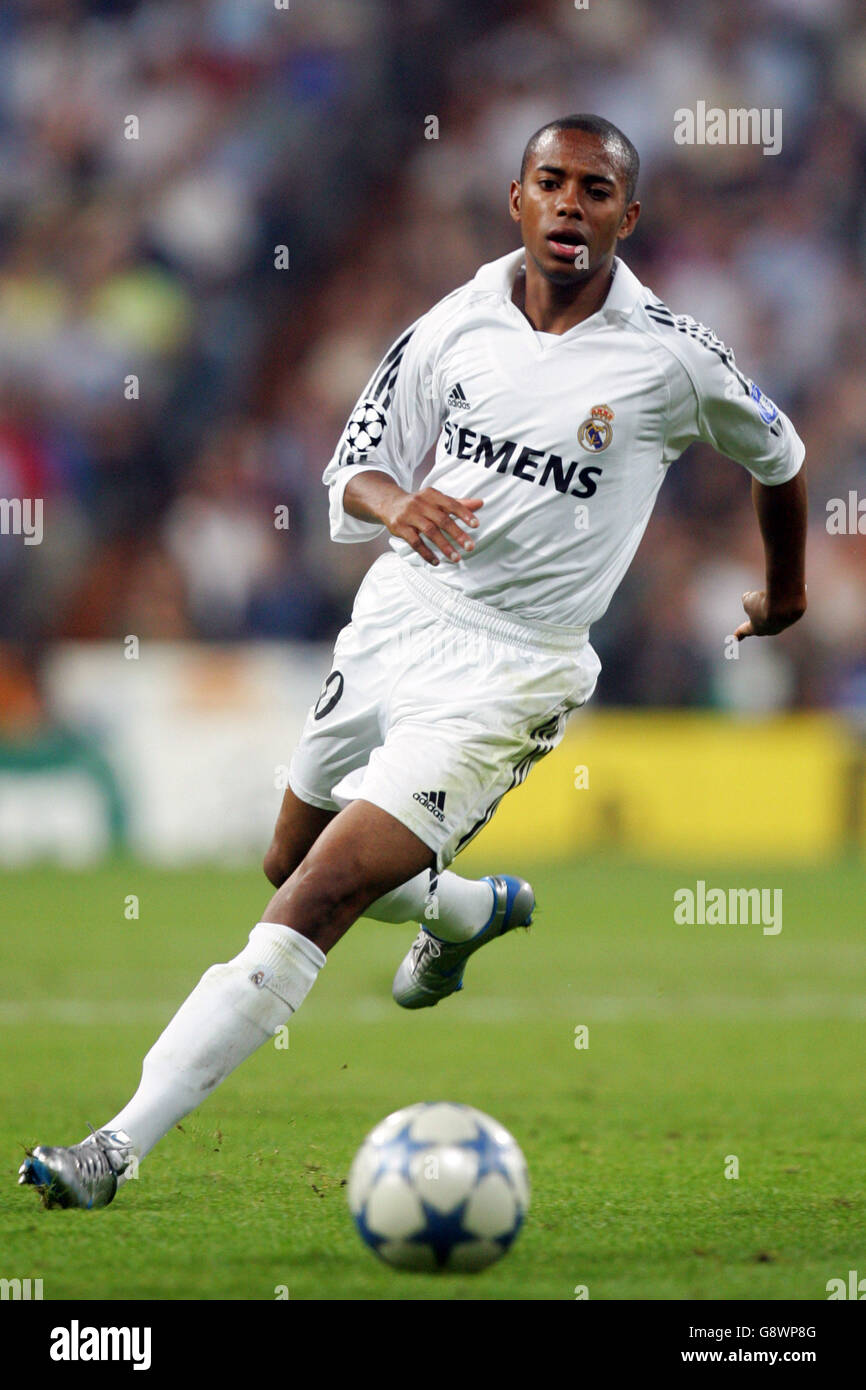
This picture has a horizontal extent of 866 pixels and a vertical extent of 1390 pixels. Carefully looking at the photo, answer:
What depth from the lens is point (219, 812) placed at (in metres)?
13.7

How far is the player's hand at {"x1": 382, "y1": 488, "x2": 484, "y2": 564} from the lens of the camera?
440cm

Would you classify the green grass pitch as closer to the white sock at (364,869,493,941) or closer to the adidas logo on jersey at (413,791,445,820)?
the white sock at (364,869,493,941)

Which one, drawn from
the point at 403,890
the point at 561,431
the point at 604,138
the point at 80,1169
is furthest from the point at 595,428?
the point at 80,1169

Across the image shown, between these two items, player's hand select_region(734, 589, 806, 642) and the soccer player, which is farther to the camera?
player's hand select_region(734, 589, 806, 642)

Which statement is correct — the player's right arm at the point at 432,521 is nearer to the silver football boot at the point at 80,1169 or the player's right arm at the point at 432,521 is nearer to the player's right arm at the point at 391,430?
the player's right arm at the point at 391,430

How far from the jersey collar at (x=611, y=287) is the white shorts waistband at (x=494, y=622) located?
2.52 ft

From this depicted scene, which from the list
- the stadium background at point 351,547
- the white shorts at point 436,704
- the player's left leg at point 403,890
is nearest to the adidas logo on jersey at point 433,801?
the white shorts at point 436,704

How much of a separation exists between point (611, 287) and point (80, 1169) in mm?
2452

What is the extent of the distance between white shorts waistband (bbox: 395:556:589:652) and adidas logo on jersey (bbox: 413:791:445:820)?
471 mm

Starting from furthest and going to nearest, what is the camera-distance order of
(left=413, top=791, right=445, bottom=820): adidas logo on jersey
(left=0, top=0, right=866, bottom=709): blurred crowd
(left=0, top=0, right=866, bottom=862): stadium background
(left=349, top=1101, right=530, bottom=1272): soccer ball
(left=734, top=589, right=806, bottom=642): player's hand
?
(left=0, top=0, right=866, bottom=709): blurred crowd
(left=0, top=0, right=866, bottom=862): stadium background
(left=734, top=589, right=806, bottom=642): player's hand
(left=413, top=791, right=445, bottom=820): adidas logo on jersey
(left=349, top=1101, right=530, bottom=1272): soccer ball

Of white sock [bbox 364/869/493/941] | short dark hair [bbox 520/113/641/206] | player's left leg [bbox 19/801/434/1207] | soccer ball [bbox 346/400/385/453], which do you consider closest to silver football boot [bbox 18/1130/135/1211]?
player's left leg [bbox 19/801/434/1207]

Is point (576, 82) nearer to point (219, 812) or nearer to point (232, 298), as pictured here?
point (232, 298)

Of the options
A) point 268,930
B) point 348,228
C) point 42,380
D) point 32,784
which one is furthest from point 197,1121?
point 348,228

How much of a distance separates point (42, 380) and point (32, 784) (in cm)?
360
